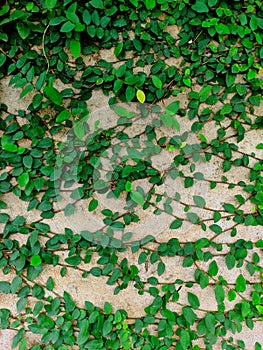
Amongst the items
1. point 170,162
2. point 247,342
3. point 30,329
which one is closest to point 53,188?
point 170,162

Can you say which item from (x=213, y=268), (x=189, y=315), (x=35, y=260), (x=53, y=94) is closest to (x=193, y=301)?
(x=189, y=315)

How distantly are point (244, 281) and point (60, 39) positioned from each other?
1.31 metres

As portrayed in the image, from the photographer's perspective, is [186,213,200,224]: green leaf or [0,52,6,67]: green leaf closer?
[0,52,6,67]: green leaf

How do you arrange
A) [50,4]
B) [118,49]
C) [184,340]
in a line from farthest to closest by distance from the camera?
[184,340], [118,49], [50,4]

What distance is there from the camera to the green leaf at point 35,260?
147 centimetres

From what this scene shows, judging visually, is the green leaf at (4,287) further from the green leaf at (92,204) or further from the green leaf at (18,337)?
the green leaf at (92,204)

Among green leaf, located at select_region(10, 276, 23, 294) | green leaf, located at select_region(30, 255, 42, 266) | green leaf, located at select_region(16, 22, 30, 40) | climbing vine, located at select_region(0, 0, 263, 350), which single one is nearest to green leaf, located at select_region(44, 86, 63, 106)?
climbing vine, located at select_region(0, 0, 263, 350)

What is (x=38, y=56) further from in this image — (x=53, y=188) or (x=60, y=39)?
(x=53, y=188)

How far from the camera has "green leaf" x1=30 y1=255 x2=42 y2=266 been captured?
4.81 feet

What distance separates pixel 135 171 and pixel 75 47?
0.56m

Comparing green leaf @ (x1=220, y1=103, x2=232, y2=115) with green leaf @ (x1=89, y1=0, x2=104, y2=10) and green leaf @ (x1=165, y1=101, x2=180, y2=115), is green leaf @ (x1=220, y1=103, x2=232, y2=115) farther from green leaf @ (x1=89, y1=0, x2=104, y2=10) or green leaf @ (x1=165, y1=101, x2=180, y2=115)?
green leaf @ (x1=89, y1=0, x2=104, y2=10)

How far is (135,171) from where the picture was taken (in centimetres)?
150

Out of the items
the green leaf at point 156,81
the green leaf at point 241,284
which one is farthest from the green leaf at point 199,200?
the green leaf at point 156,81

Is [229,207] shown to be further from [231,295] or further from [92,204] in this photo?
[92,204]
